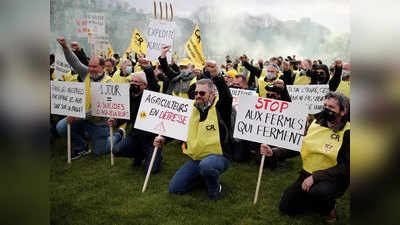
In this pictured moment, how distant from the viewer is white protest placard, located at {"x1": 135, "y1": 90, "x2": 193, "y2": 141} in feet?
15.6

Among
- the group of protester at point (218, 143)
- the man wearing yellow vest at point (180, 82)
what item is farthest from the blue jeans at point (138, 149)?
the man wearing yellow vest at point (180, 82)

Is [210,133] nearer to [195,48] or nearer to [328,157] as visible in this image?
[328,157]

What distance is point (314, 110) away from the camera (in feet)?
22.2

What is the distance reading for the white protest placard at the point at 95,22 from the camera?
9891 mm

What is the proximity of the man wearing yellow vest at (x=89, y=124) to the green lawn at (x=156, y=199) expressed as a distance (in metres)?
0.48

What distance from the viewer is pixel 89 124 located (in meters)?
6.61

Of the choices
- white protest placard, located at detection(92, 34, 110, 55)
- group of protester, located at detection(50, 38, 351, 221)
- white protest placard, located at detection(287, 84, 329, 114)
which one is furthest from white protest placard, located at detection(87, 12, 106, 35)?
white protest placard, located at detection(287, 84, 329, 114)

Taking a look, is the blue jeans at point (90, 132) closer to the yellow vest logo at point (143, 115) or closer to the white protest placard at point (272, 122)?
the yellow vest logo at point (143, 115)

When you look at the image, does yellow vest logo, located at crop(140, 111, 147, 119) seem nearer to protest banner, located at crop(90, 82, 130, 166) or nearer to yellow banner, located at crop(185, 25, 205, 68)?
protest banner, located at crop(90, 82, 130, 166)

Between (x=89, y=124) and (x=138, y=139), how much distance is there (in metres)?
1.51

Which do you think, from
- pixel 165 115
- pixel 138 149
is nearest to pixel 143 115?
pixel 165 115
